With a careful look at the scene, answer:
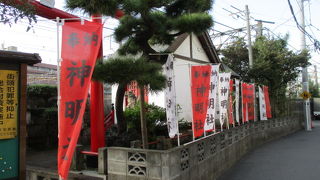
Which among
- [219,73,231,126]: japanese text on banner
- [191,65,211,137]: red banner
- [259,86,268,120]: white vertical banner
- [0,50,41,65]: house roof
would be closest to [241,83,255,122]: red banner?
[259,86,268,120]: white vertical banner

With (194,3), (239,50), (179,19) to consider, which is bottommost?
(179,19)

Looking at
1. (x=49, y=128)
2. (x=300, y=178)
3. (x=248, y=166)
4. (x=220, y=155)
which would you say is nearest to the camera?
(x=300, y=178)

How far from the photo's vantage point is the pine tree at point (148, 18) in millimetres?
6117

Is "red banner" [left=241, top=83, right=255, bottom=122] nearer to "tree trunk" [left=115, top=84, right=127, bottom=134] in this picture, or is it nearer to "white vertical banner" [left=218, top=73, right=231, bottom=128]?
"white vertical banner" [left=218, top=73, right=231, bottom=128]

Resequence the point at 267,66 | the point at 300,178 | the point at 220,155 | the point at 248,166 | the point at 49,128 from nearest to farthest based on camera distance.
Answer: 1. the point at 300,178
2. the point at 220,155
3. the point at 248,166
4. the point at 49,128
5. the point at 267,66

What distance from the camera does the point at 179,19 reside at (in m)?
6.61

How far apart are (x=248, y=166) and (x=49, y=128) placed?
778 cm

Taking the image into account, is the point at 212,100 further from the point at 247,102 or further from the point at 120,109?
the point at 247,102

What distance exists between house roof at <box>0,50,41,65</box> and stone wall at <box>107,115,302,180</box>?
270 cm

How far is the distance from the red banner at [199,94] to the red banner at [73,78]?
148 inches

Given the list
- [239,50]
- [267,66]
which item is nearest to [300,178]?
[267,66]

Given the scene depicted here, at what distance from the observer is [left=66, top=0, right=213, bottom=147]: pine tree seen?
20.1 ft

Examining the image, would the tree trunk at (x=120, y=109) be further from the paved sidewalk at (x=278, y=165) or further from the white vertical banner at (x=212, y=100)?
the paved sidewalk at (x=278, y=165)

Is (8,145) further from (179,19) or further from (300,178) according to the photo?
(300,178)
